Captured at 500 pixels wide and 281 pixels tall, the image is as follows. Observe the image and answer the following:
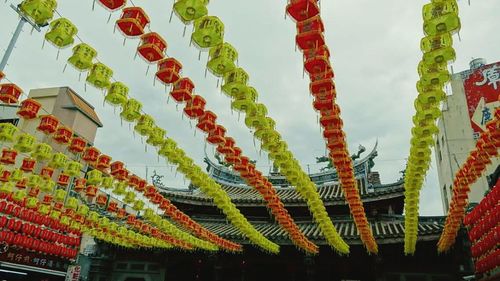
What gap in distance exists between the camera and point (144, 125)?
22.7ft

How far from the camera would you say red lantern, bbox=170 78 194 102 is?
5945mm

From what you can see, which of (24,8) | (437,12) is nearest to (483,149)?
(437,12)

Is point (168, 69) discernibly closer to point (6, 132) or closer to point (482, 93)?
point (6, 132)

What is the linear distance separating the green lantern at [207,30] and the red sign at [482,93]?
18035 mm

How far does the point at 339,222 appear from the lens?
16.1m

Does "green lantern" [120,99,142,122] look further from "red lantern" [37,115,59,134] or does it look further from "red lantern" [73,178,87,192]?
"red lantern" [73,178,87,192]

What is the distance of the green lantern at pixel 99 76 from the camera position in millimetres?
5867

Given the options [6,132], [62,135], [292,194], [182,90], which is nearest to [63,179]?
[6,132]

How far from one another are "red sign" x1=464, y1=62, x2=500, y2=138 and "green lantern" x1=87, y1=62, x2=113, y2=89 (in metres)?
18.7

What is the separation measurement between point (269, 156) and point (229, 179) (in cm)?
1503

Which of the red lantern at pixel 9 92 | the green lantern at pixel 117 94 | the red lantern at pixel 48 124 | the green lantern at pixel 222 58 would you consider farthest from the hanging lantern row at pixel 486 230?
the red lantern at pixel 9 92

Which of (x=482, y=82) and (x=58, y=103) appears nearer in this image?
(x=482, y=82)

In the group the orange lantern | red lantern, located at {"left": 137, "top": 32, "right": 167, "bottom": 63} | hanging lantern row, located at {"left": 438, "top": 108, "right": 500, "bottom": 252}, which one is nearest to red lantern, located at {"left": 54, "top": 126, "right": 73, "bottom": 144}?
the orange lantern

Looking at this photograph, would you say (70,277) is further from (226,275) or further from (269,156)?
(269,156)
